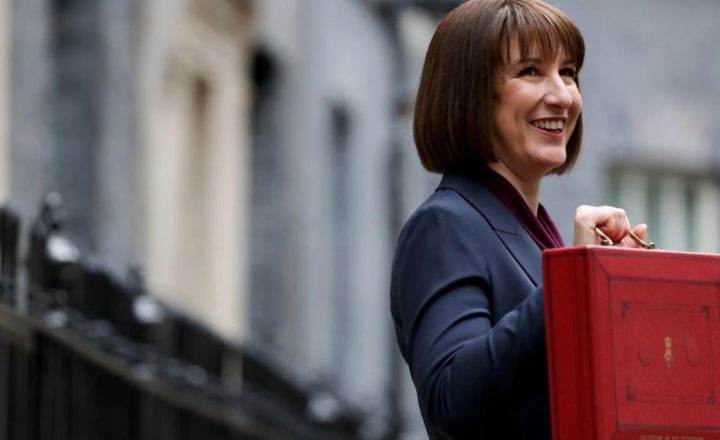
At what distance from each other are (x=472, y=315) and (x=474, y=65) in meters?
0.42

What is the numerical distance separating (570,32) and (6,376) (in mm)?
3804

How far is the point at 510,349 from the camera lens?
11.3ft

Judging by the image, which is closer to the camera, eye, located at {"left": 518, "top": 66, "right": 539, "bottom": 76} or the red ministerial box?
the red ministerial box

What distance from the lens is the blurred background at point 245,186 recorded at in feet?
27.8

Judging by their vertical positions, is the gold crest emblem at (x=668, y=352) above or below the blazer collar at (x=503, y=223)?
below

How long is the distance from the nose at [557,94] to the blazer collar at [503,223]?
0.17 meters

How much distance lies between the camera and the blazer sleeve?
345 cm

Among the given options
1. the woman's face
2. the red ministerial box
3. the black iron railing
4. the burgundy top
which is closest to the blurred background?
the black iron railing

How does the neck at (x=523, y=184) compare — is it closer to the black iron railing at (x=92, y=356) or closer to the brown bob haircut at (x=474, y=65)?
the brown bob haircut at (x=474, y=65)

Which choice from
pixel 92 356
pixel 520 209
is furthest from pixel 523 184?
pixel 92 356

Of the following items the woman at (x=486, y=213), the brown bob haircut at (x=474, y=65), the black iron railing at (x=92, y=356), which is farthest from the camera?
the black iron railing at (x=92, y=356)

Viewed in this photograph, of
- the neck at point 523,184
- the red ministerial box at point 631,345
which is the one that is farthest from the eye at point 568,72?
the red ministerial box at point 631,345

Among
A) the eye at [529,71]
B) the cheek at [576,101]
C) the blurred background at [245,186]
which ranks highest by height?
the eye at [529,71]

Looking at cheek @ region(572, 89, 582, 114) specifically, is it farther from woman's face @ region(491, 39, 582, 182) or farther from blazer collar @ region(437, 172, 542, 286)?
blazer collar @ region(437, 172, 542, 286)
